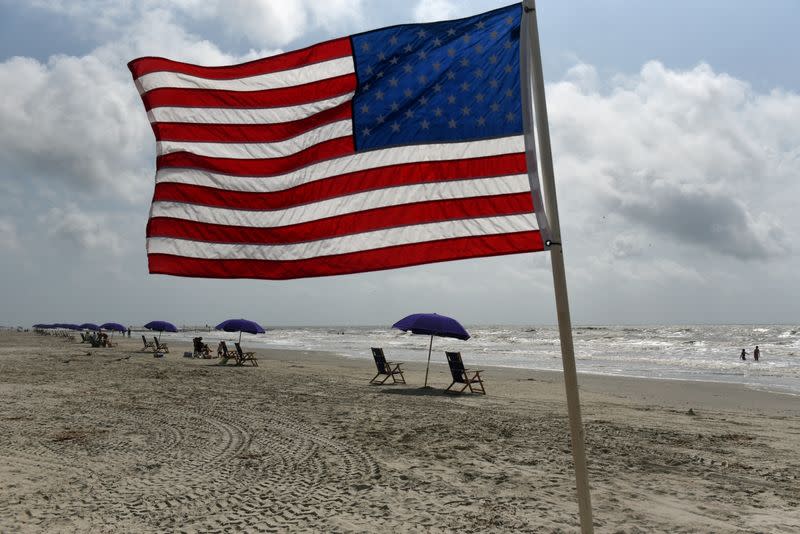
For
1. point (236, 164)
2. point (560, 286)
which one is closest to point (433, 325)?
point (236, 164)

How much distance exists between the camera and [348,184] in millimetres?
3744

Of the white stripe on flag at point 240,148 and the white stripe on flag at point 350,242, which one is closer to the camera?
the white stripe on flag at point 350,242

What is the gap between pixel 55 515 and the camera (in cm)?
540

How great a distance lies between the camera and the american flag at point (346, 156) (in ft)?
11.4

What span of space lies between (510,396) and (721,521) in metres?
9.74

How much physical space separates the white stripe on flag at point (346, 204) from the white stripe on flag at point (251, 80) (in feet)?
2.51

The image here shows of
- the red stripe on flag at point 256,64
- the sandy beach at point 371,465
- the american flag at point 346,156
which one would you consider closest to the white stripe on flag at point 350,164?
the american flag at point 346,156

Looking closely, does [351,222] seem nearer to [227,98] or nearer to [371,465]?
[227,98]

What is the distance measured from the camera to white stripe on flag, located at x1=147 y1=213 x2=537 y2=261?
3461 mm

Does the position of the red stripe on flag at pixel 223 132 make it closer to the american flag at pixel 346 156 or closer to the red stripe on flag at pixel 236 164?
the american flag at pixel 346 156

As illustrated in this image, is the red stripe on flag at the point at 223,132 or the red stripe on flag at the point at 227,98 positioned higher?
the red stripe on flag at the point at 227,98

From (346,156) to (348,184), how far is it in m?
0.17

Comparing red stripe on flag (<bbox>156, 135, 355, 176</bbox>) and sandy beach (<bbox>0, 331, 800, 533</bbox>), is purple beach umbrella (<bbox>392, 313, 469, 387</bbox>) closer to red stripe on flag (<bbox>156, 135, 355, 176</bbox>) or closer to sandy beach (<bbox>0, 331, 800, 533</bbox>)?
sandy beach (<bbox>0, 331, 800, 533</bbox>)

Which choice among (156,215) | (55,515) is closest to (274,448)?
(55,515)
